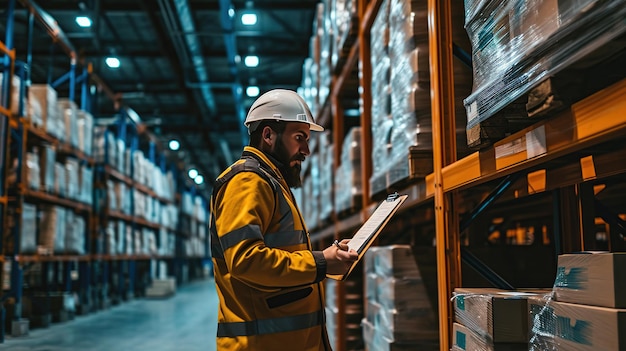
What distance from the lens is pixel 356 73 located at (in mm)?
6426

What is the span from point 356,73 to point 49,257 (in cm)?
575

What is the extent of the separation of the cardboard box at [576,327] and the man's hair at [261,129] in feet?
3.88

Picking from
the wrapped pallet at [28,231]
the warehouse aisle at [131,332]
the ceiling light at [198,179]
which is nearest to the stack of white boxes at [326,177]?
the warehouse aisle at [131,332]

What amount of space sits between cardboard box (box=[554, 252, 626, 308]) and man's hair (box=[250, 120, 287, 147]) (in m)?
1.21

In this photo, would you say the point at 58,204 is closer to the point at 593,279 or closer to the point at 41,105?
the point at 41,105

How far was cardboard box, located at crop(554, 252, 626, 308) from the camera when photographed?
1.63m

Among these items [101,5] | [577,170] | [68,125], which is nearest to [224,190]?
[577,170]

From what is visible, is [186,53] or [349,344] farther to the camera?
[186,53]

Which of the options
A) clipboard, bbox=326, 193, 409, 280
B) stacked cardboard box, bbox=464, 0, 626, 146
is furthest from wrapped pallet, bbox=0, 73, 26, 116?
stacked cardboard box, bbox=464, 0, 626, 146

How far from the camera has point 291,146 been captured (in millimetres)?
2633

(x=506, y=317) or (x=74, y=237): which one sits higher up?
(x=74, y=237)

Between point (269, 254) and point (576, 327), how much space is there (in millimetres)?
1022

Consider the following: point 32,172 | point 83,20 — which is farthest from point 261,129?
point 83,20

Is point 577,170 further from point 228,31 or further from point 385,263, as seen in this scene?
point 228,31
